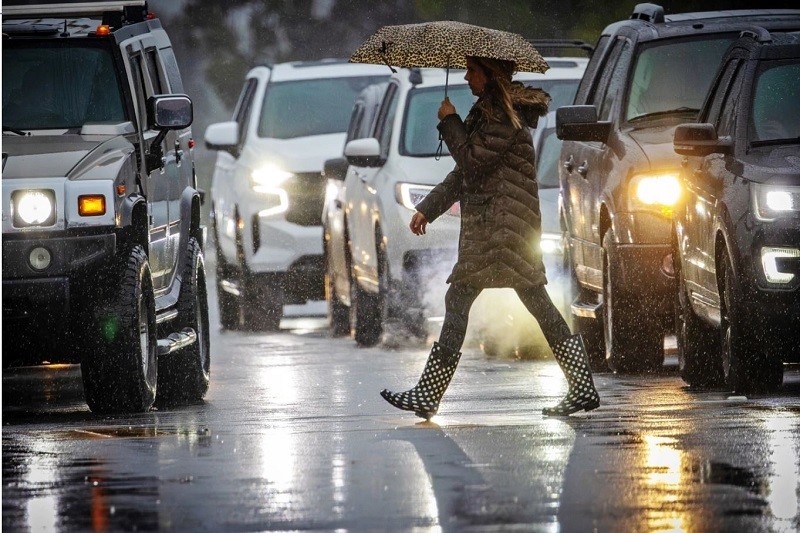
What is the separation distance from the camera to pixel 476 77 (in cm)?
1148

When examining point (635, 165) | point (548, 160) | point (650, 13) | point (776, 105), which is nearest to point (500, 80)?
point (776, 105)

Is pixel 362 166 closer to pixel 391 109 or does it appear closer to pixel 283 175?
pixel 391 109

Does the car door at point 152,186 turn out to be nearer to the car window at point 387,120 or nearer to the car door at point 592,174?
the car door at point 592,174

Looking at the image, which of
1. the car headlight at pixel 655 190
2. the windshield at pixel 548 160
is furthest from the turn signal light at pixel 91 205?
the windshield at pixel 548 160

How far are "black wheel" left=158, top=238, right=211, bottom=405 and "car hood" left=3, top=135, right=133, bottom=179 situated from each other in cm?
174

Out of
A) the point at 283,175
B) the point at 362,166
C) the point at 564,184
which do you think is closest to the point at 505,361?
the point at 564,184

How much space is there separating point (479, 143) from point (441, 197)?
0.34 m

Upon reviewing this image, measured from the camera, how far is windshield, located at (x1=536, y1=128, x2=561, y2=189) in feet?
60.2

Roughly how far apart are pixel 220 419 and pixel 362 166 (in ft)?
20.4

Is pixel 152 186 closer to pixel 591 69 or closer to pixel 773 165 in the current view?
pixel 773 165

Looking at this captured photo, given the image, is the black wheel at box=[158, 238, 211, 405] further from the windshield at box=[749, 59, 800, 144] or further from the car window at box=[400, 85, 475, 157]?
the car window at box=[400, 85, 475, 157]

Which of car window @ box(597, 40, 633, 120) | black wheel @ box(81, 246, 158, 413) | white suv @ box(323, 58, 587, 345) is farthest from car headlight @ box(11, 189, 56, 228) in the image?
white suv @ box(323, 58, 587, 345)

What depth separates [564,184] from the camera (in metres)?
16.6

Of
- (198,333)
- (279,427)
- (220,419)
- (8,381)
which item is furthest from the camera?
(8,381)
